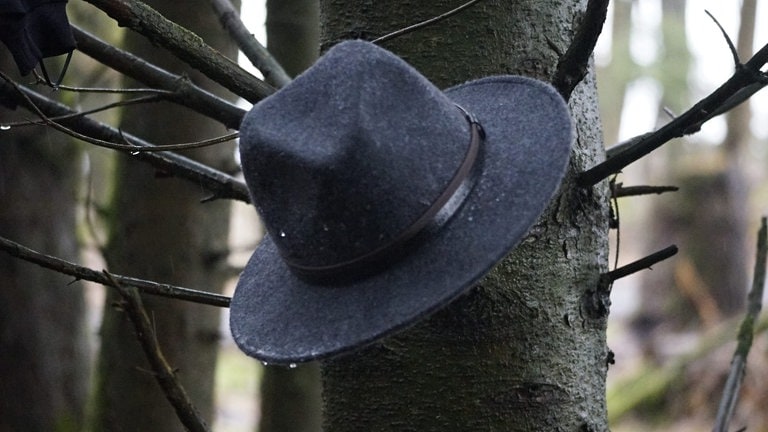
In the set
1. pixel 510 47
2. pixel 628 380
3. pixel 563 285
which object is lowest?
pixel 563 285

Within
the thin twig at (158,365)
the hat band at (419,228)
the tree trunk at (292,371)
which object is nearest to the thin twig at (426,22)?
the hat band at (419,228)

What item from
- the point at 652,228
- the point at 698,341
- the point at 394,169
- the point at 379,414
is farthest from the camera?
the point at 652,228

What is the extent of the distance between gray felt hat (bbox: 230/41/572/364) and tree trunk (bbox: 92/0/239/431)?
1.78 metres

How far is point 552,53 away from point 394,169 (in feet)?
1.31

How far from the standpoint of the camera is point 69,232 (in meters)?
3.42

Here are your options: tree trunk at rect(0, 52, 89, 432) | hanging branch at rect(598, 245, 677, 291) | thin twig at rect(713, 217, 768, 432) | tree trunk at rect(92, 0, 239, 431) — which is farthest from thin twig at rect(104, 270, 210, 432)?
tree trunk at rect(0, 52, 89, 432)

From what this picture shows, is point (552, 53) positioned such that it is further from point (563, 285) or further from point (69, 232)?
point (69, 232)

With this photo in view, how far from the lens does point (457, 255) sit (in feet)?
3.19

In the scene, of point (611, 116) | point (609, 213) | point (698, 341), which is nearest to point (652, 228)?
point (698, 341)

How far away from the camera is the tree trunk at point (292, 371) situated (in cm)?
286

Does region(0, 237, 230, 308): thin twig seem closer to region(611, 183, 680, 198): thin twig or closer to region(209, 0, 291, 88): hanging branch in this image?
region(209, 0, 291, 88): hanging branch

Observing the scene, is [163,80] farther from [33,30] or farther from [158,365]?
[158,365]

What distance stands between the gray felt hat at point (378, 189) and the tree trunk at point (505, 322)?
0.53ft

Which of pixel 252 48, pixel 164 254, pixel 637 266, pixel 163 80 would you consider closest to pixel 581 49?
pixel 637 266
